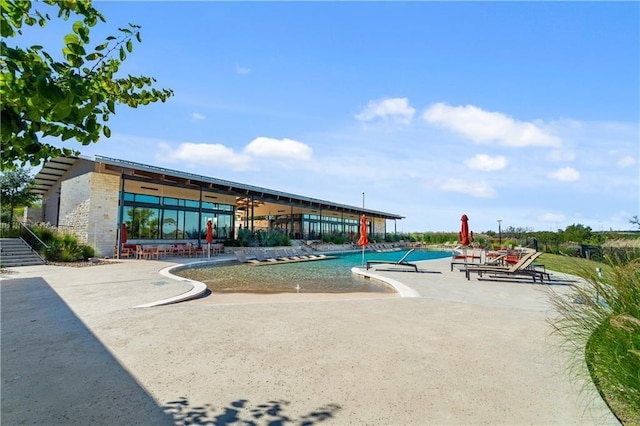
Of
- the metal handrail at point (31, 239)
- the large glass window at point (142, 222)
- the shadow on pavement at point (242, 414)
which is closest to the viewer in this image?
the shadow on pavement at point (242, 414)

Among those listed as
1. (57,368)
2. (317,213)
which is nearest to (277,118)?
(57,368)

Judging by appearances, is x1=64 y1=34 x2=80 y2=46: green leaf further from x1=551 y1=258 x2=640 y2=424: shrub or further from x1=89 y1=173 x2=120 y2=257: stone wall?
x1=89 y1=173 x2=120 y2=257: stone wall

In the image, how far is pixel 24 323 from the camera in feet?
15.0

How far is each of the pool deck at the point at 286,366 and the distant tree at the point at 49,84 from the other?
6.19 ft

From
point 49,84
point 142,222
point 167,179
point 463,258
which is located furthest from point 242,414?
point 142,222

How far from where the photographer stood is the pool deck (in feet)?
7.74

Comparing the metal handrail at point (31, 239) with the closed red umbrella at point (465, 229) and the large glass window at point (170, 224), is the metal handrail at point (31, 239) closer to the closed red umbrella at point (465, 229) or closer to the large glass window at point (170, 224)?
the large glass window at point (170, 224)

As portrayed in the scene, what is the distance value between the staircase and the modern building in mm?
2363

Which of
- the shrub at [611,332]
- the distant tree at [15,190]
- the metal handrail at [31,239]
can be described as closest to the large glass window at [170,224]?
the metal handrail at [31,239]

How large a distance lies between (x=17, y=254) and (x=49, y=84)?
1548 centimetres

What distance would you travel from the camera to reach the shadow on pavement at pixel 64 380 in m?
2.27

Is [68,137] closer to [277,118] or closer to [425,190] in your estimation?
[277,118]

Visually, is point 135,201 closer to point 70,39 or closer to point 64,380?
point 64,380

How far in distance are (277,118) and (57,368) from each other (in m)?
10.1
